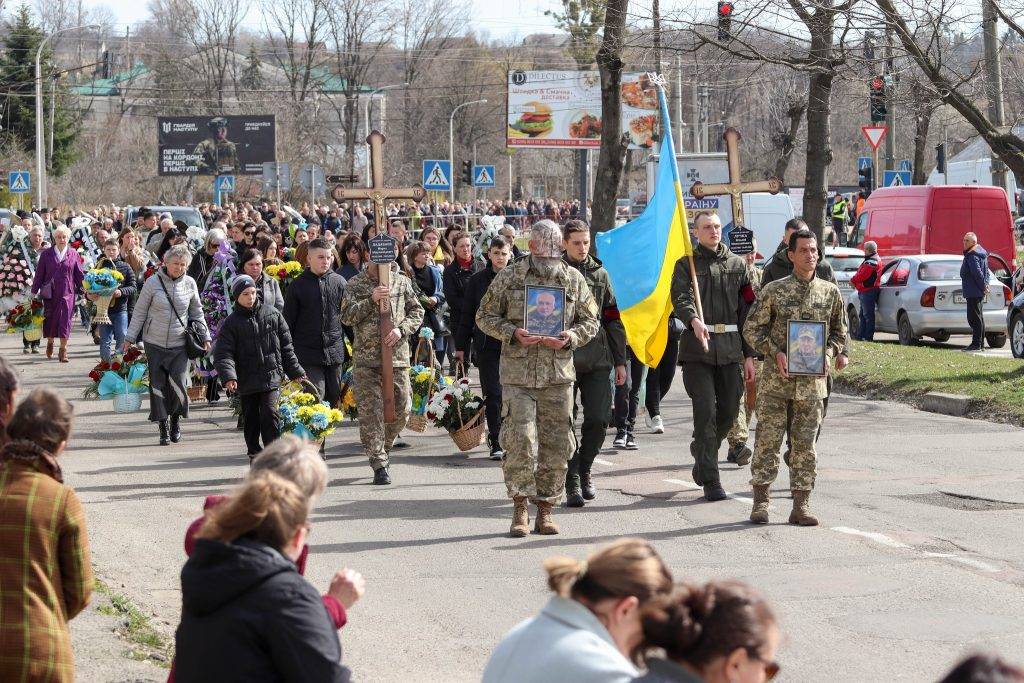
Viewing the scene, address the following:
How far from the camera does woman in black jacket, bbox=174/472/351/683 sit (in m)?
3.76

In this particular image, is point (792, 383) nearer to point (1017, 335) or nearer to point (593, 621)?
point (593, 621)

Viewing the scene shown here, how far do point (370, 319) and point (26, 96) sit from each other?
2608 inches

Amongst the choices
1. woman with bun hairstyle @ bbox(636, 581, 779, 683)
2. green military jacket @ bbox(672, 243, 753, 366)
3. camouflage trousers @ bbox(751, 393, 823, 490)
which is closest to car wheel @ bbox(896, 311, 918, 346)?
green military jacket @ bbox(672, 243, 753, 366)

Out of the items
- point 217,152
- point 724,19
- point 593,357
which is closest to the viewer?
point 593,357

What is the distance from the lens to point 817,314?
9859 millimetres

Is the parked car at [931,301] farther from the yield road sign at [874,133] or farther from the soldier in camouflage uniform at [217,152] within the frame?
the soldier in camouflage uniform at [217,152]

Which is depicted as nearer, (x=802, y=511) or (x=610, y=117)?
(x=802, y=511)

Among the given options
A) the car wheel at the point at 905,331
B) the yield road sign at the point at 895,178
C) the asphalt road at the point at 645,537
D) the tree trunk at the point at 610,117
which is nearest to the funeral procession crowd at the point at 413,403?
the asphalt road at the point at 645,537

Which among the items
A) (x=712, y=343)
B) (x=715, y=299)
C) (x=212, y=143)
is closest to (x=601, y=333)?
(x=712, y=343)

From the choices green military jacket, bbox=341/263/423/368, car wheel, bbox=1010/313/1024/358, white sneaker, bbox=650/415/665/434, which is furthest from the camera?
car wheel, bbox=1010/313/1024/358

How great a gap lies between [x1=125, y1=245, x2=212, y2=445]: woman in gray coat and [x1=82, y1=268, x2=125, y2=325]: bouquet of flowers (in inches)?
250

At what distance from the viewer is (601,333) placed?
1055 cm

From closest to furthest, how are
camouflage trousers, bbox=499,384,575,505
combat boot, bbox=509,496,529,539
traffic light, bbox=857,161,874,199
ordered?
camouflage trousers, bbox=499,384,575,505
combat boot, bbox=509,496,529,539
traffic light, bbox=857,161,874,199

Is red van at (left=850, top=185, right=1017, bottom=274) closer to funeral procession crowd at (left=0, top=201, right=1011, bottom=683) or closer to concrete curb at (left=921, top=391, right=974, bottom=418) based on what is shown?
funeral procession crowd at (left=0, top=201, right=1011, bottom=683)
